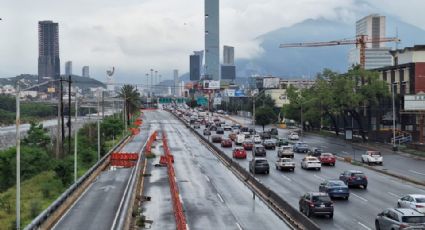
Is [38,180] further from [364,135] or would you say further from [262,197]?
[364,135]

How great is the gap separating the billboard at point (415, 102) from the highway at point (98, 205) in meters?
43.3

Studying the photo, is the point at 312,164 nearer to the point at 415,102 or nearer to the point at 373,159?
the point at 373,159

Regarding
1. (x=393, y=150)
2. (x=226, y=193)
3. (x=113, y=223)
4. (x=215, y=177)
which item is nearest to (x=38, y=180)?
(x=215, y=177)

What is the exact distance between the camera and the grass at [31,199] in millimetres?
39237

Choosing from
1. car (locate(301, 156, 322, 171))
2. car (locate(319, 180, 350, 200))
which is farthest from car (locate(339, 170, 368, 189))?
car (locate(301, 156, 322, 171))

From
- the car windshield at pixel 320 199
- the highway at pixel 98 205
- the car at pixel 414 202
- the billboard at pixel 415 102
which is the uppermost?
the billboard at pixel 415 102

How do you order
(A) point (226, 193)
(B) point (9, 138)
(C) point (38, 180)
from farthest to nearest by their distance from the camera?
(B) point (9, 138)
(C) point (38, 180)
(A) point (226, 193)

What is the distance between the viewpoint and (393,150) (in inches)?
3369

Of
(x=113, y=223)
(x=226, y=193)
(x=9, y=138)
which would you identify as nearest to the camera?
(x=113, y=223)

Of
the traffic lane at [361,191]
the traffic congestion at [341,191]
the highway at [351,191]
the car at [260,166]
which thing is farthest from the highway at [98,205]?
the car at [260,166]

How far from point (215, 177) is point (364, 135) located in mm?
51703

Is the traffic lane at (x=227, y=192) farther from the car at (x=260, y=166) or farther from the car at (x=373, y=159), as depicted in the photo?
the car at (x=373, y=159)

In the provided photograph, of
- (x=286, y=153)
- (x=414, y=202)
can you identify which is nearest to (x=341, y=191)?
(x=414, y=202)

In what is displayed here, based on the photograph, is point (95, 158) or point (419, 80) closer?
point (95, 158)
